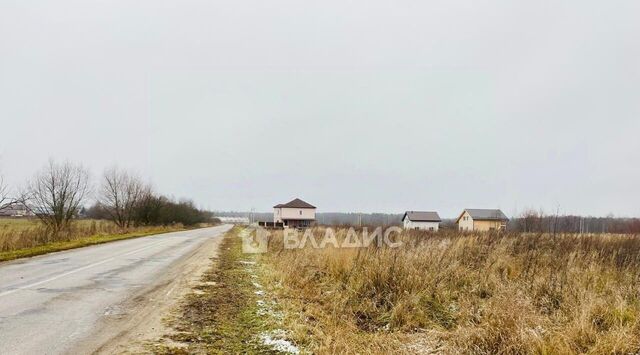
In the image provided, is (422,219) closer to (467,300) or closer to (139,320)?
(467,300)

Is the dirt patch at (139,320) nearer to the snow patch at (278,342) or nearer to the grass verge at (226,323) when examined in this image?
the grass verge at (226,323)

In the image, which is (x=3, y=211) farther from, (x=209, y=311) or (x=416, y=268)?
(x=416, y=268)

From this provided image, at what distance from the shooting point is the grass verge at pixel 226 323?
199 inches

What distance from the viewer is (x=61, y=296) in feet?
26.1

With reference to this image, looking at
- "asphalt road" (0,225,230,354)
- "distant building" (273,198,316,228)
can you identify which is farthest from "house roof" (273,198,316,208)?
"asphalt road" (0,225,230,354)

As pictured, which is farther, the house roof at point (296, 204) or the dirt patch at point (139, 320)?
the house roof at point (296, 204)

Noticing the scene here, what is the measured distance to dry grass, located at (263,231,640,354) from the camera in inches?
193

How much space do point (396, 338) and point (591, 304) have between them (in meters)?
2.71

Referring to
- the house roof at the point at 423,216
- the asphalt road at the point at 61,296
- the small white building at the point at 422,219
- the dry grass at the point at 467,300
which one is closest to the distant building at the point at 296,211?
the small white building at the point at 422,219

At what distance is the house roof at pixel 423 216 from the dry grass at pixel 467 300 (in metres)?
79.0

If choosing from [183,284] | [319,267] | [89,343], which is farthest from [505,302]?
[183,284]

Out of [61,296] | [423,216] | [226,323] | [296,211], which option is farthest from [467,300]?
[423,216]

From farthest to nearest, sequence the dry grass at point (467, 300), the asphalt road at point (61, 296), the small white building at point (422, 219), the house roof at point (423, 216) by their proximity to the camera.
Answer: the house roof at point (423, 216)
the small white building at point (422, 219)
the asphalt road at point (61, 296)
the dry grass at point (467, 300)

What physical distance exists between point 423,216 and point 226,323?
8999 centimetres
